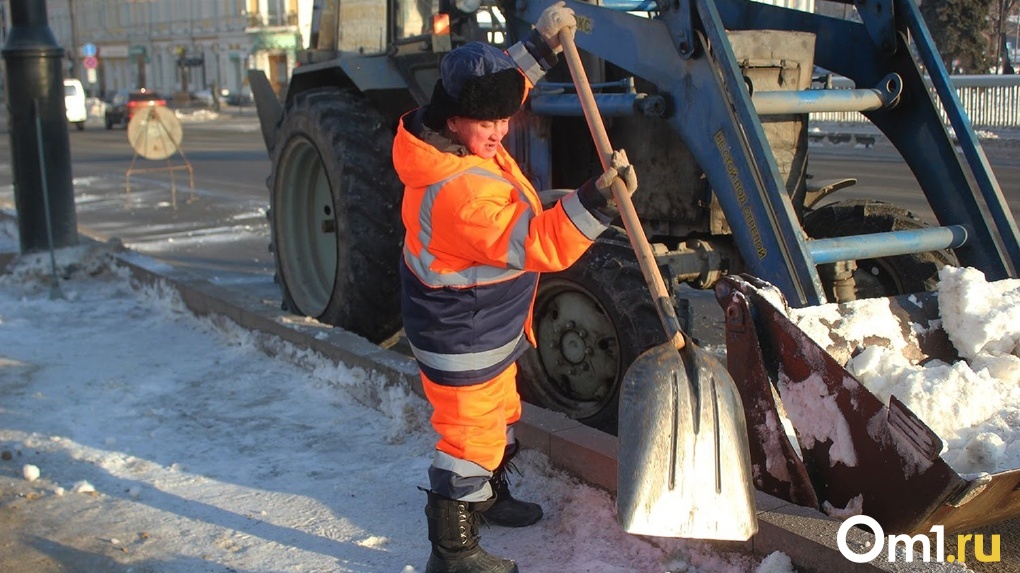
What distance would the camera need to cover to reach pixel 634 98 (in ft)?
15.1

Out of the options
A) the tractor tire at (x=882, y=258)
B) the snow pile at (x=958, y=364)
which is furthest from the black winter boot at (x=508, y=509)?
the tractor tire at (x=882, y=258)

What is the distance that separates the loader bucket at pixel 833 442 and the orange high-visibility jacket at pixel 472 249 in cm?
69

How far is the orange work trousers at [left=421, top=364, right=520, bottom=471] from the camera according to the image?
348 centimetres

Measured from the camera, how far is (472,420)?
3.49 m

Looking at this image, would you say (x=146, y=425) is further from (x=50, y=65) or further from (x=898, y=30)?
(x=50, y=65)

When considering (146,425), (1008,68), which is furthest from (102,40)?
(146,425)

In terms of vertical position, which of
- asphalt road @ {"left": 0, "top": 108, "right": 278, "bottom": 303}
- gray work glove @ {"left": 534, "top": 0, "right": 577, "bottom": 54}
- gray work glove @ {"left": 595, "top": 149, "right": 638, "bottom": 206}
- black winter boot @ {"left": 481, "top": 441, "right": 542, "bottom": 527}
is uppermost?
gray work glove @ {"left": 534, "top": 0, "right": 577, "bottom": 54}

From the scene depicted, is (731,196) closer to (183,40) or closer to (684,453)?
(684,453)

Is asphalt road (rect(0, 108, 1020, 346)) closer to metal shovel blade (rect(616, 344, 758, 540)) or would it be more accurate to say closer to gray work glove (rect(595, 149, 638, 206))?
metal shovel blade (rect(616, 344, 758, 540))

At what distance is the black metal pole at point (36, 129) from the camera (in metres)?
Result: 8.84

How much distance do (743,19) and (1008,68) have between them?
31.0 meters

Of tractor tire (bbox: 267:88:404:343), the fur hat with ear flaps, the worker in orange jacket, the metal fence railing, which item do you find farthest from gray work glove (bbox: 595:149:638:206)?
the metal fence railing

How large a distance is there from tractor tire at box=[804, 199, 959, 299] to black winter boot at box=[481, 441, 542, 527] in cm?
183

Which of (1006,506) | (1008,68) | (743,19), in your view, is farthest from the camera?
(1008,68)
